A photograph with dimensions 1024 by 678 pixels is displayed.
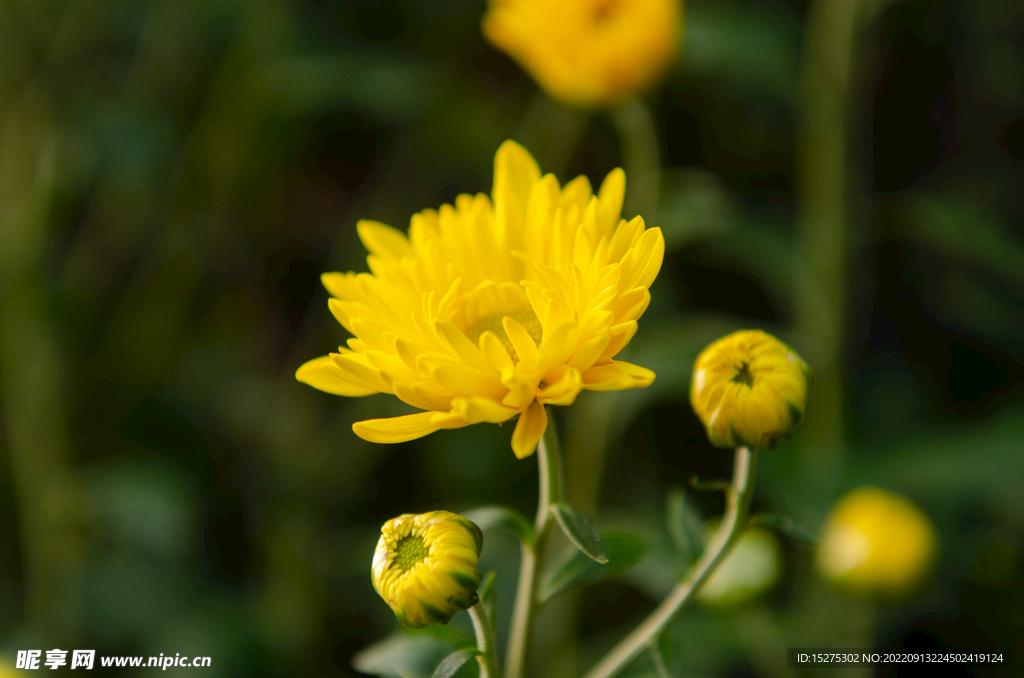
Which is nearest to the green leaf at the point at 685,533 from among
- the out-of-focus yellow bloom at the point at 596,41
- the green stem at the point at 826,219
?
the green stem at the point at 826,219

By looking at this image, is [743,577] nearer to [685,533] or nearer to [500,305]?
[685,533]

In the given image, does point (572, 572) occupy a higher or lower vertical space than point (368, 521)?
lower

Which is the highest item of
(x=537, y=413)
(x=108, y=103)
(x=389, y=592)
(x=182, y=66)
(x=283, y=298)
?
(x=182, y=66)

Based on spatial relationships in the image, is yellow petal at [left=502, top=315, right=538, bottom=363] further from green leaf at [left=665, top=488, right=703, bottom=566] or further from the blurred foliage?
the blurred foliage

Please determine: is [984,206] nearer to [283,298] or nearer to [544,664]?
[544,664]

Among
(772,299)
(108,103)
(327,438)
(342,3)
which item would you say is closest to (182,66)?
(108,103)

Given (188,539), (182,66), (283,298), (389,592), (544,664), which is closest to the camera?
(389,592)

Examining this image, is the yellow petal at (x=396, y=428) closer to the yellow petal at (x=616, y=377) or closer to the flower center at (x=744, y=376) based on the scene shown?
the yellow petal at (x=616, y=377)
